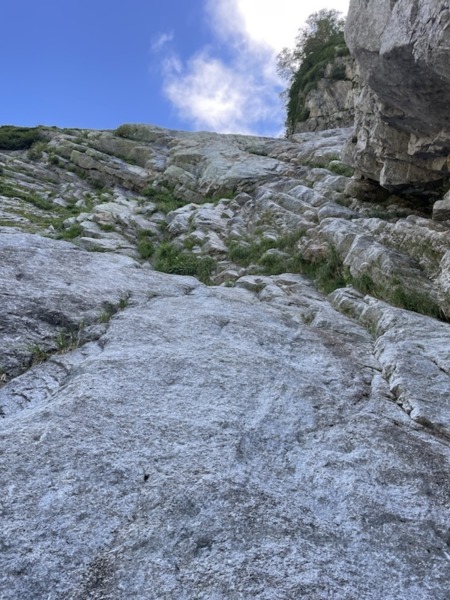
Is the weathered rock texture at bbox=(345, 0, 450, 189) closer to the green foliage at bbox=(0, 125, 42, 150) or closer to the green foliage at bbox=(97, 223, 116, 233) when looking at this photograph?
the green foliage at bbox=(97, 223, 116, 233)

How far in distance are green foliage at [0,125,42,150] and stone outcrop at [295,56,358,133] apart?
76.7 ft

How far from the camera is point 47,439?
4453mm

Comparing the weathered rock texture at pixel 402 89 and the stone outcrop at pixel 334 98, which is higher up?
the stone outcrop at pixel 334 98

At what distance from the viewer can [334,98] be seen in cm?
4034

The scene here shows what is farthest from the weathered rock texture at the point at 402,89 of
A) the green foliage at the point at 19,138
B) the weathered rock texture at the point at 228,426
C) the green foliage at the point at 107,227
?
A: the green foliage at the point at 19,138

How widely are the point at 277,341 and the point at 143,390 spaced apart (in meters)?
2.78

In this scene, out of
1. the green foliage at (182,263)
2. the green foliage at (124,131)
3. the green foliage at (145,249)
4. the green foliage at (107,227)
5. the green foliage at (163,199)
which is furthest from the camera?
the green foliage at (124,131)

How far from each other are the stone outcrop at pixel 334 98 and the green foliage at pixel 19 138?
76.7 feet

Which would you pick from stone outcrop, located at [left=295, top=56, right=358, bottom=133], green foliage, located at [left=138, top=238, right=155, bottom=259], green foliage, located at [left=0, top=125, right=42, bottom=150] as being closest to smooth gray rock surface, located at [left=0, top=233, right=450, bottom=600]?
green foliage, located at [left=138, top=238, right=155, bottom=259]

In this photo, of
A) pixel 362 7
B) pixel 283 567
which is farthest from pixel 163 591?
pixel 362 7

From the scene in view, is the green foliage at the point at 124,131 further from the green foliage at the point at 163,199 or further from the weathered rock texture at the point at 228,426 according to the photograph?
the weathered rock texture at the point at 228,426

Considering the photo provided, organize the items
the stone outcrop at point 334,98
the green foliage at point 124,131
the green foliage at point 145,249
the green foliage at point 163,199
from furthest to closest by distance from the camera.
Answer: the stone outcrop at point 334,98 → the green foliage at point 124,131 → the green foliage at point 163,199 → the green foliage at point 145,249

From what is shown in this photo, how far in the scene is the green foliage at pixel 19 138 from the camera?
108 ft

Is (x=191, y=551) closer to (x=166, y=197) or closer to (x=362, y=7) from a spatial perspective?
(x=362, y=7)
